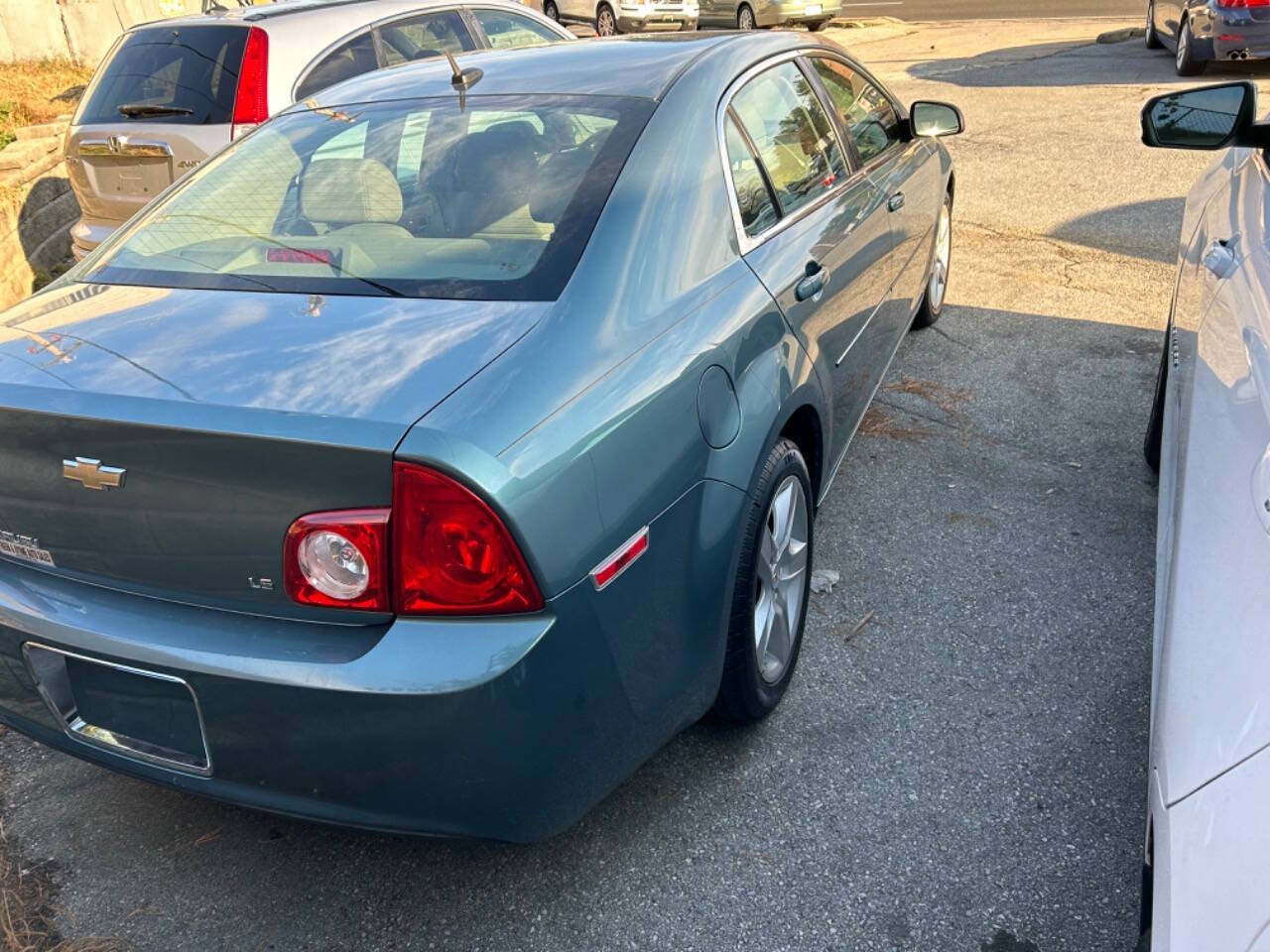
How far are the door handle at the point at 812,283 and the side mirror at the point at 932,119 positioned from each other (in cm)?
171

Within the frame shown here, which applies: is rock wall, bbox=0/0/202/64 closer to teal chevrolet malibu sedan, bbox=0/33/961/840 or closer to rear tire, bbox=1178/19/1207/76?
teal chevrolet malibu sedan, bbox=0/33/961/840

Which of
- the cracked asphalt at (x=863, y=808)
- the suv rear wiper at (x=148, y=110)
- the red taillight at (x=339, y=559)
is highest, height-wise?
the suv rear wiper at (x=148, y=110)

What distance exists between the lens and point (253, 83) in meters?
5.50

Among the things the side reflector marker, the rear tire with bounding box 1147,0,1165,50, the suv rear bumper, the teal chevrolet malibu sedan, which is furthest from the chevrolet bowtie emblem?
the suv rear bumper

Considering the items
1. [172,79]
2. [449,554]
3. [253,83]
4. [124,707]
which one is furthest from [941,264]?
[124,707]

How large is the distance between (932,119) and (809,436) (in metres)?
2.12

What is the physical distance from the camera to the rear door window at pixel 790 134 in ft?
10.5

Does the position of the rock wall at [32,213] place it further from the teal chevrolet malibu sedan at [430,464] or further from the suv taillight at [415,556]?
the suv taillight at [415,556]

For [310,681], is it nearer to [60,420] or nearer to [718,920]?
[60,420]

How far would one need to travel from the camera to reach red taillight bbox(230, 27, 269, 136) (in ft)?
17.9

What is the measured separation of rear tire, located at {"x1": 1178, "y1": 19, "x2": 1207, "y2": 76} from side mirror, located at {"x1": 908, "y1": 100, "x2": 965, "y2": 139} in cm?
884

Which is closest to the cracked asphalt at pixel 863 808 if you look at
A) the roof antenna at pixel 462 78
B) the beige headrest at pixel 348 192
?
the beige headrest at pixel 348 192

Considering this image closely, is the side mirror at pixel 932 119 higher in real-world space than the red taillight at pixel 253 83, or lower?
lower

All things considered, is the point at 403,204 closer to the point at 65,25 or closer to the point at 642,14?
the point at 65,25
